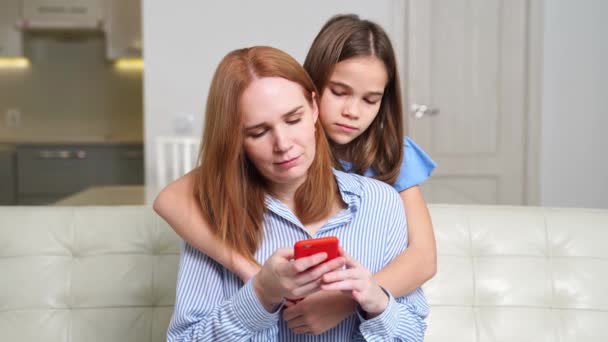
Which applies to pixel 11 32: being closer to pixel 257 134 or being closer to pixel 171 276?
pixel 171 276

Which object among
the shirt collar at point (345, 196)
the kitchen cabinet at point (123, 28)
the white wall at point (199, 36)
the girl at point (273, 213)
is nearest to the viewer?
→ the girl at point (273, 213)

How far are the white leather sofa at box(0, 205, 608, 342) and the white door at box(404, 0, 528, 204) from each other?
259 cm

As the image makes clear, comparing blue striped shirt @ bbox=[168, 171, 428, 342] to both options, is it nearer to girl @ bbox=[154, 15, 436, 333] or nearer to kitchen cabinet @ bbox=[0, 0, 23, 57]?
girl @ bbox=[154, 15, 436, 333]

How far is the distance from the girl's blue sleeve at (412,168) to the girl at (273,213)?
0.14 meters

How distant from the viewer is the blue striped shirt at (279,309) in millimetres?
1016

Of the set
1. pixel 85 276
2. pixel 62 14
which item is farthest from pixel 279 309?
pixel 62 14

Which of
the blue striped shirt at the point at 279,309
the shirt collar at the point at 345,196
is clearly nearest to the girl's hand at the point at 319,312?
the blue striped shirt at the point at 279,309

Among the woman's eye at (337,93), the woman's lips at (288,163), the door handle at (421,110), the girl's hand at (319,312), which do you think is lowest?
A: the door handle at (421,110)

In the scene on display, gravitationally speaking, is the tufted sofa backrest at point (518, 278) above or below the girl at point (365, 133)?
below

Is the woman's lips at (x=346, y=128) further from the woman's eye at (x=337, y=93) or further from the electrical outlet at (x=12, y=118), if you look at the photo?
the electrical outlet at (x=12, y=118)

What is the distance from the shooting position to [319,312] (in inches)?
40.8

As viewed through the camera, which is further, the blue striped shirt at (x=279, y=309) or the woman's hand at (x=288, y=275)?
the blue striped shirt at (x=279, y=309)

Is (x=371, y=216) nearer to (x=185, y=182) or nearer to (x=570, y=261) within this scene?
(x=185, y=182)

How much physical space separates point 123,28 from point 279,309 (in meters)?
4.69
